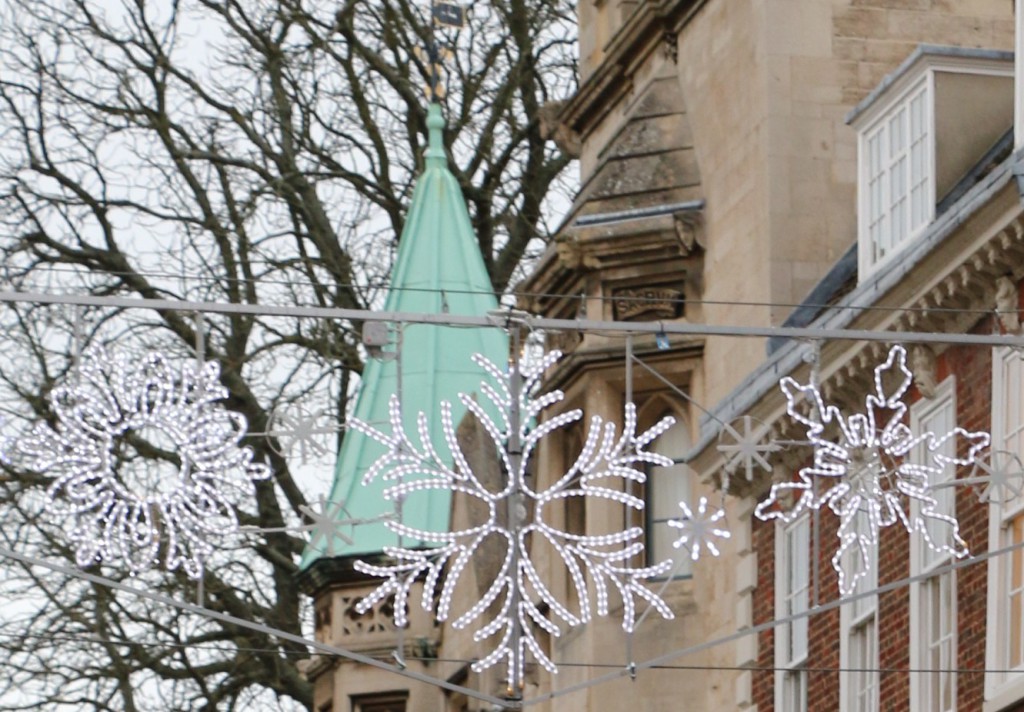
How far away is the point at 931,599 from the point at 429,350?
14143mm

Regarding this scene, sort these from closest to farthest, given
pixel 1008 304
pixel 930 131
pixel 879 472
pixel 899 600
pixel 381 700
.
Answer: pixel 879 472 < pixel 1008 304 < pixel 899 600 < pixel 930 131 < pixel 381 700

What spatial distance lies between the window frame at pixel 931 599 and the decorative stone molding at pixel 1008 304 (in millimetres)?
792

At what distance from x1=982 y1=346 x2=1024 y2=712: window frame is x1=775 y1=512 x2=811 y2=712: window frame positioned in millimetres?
3054

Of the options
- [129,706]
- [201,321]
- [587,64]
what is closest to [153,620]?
[129,706]

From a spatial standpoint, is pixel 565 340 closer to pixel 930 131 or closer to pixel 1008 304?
pixel 930 131

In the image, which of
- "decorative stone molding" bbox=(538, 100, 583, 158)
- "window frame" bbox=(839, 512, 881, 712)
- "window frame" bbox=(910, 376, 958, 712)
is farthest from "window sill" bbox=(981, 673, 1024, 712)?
"decorative stone molding" bbox=(538, 100, 583, 158)

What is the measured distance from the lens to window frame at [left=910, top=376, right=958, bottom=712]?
964 inches

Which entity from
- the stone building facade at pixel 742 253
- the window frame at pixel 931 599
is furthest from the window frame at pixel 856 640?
the window frame at pixel 931 599

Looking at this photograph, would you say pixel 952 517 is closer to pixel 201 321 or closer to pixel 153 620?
pixel 201 321

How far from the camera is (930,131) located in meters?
26.6

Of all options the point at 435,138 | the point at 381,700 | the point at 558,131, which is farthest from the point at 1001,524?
the point at 381,700

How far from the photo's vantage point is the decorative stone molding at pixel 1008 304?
24023mm

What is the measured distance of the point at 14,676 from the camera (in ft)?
118

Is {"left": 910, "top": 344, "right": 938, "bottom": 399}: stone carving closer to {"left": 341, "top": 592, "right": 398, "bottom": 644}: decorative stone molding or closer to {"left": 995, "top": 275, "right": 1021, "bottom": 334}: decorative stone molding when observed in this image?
{"left": 995, "top": 275, "right": 1021, "bottom": 334}: decorative stone molding
